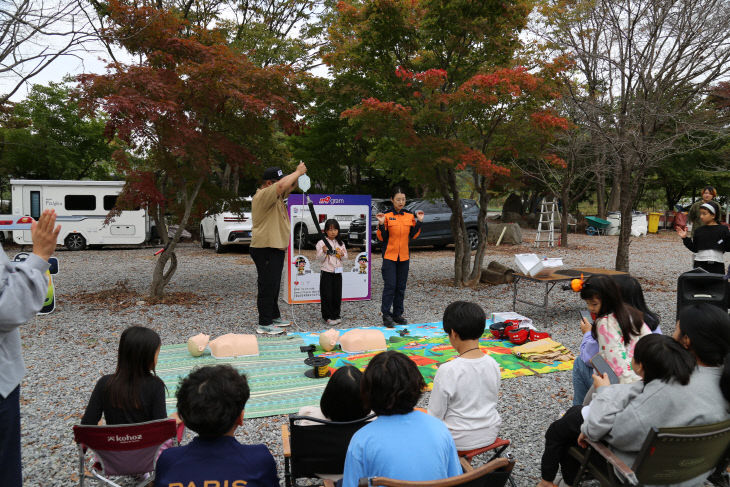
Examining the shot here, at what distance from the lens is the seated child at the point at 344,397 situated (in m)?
2.00

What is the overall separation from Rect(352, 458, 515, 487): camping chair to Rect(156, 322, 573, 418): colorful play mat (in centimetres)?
220

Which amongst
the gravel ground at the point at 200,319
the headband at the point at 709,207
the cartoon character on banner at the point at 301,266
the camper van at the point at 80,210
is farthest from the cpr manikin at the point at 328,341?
the camper van at the point at 80,210

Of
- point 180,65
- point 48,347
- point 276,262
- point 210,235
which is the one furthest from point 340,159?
point 48,347

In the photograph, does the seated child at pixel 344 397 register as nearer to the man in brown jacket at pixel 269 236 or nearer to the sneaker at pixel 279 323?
the man in brown jacket at pixel 269 236

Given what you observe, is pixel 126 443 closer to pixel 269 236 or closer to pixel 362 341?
pixel 362 341

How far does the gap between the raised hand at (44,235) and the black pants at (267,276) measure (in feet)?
12.6

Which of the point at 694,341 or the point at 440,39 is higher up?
the point at 440,39

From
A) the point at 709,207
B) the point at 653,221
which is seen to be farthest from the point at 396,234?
the point at 653,221

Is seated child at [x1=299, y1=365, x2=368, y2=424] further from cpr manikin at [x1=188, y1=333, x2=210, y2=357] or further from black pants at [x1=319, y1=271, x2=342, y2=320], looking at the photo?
black pants at [x1=319, y1=271, x2=342, y2=320]

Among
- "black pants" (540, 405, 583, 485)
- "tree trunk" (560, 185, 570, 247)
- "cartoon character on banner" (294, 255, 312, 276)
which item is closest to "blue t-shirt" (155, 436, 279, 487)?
"black pants" (540, 405, 583, 485)

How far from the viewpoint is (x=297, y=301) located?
7141mm

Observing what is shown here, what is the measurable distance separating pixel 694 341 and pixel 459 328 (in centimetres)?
99

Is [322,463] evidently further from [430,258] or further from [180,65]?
[430,258]

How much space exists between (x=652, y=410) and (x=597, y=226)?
71.7 feet
